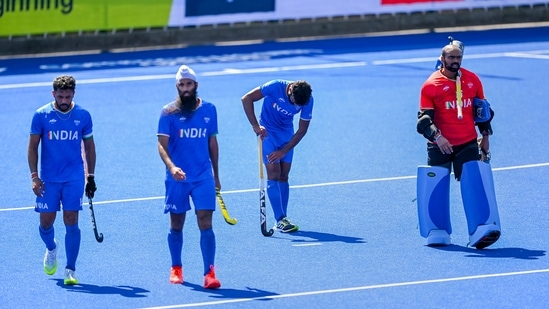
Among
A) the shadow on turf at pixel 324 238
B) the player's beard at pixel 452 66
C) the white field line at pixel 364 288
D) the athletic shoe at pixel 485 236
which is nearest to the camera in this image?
the white field line at pixel 364 288

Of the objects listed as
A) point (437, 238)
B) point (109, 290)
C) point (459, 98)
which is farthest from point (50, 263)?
point (459, 98)

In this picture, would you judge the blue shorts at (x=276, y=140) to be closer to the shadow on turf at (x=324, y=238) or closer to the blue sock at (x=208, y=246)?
the shadow on turf at (x=324, y=238)

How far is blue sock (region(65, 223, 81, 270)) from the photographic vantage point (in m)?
11.6

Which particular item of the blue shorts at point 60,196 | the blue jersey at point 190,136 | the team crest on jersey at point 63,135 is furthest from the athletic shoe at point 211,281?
the team crest on jersey at point 63,135

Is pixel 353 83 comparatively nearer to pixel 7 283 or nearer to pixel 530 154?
pixel 530 154

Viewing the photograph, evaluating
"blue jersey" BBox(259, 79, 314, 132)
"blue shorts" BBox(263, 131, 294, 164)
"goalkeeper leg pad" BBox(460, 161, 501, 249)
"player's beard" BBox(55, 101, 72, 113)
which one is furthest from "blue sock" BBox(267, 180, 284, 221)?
"player's beard" BBox(55, 101, 72, 113)

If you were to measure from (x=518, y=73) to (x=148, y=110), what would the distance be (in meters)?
7.42

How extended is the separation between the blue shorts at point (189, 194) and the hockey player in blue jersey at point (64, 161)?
33.9 inches

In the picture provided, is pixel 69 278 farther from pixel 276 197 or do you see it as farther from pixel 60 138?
pixel 276 197

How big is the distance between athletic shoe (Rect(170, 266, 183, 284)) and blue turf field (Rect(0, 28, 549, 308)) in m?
0.07

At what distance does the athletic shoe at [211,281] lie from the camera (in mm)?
11180

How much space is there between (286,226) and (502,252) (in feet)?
7.97

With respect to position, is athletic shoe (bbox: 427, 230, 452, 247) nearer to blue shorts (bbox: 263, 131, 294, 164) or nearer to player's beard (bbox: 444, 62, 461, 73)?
player's beard (bbox: 444, 62, 461, 73)

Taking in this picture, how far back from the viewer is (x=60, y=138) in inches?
452
